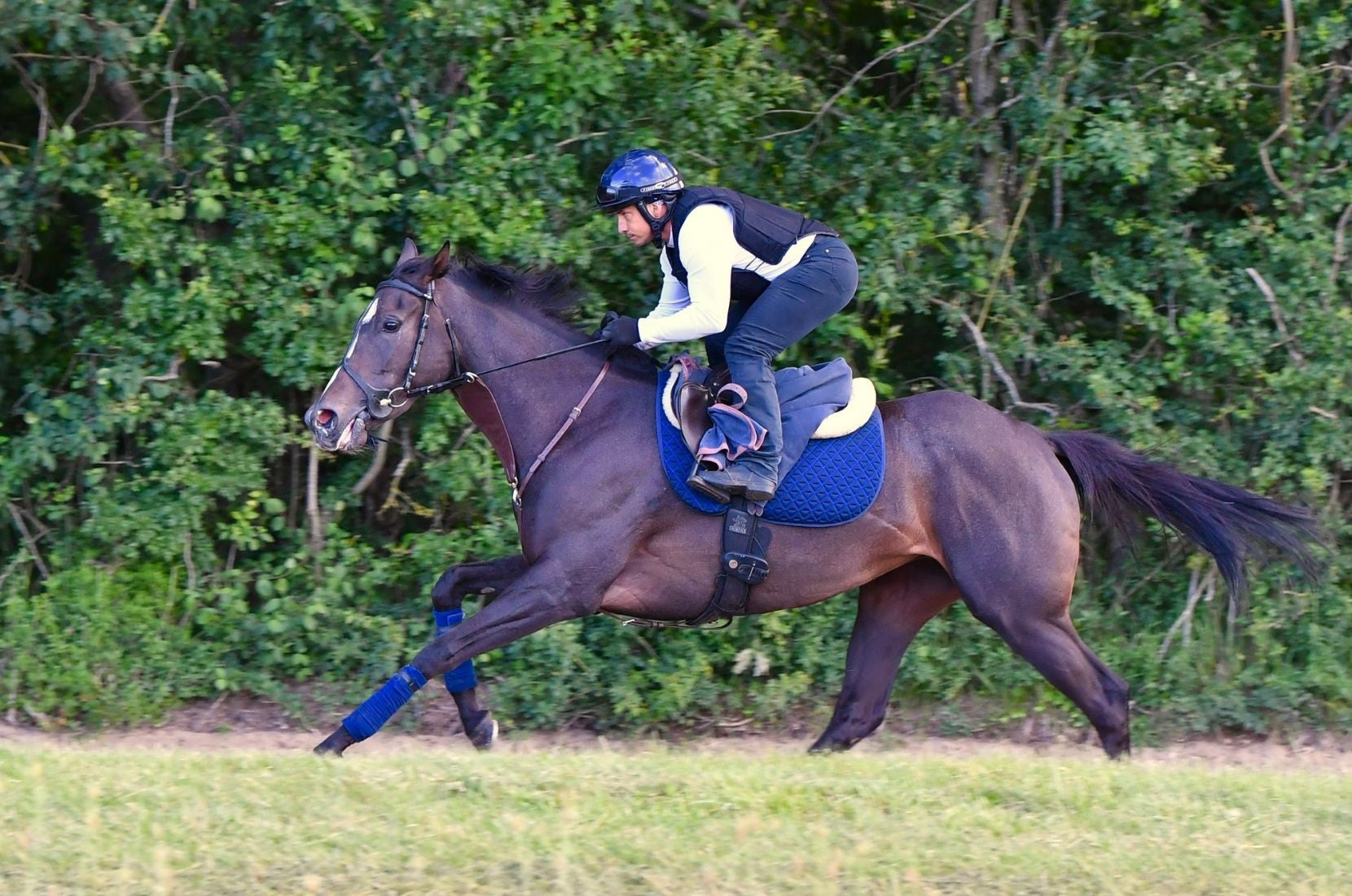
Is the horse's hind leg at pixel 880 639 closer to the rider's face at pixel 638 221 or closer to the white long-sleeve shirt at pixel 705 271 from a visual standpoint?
the white long-sleeve shirt at pixel 705 271

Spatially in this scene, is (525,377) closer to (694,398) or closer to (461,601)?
(694,398)

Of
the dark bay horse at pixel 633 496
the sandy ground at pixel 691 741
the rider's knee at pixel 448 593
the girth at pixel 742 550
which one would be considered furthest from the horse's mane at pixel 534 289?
the sandy ground at pixel 691 741

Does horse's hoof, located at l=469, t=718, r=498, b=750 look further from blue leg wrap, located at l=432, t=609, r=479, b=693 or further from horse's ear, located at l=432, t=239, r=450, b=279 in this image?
horse's ear, located at l=432, t=239, r=450, b=279

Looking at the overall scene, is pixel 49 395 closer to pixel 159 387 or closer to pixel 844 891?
pixel 159 387

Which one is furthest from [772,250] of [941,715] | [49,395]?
[49,395]

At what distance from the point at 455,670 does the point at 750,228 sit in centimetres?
222

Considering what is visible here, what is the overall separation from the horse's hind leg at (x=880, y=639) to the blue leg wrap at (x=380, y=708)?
1910 mm

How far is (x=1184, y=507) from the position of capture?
21.2 feet

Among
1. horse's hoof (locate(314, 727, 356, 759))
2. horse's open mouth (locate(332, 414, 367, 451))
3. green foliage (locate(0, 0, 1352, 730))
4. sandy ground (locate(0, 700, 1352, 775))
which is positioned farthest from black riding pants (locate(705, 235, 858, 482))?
sandy ground (locate(0, 700, 1352, 775))

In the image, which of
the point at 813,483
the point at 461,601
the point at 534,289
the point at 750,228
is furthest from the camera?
the point at 534,289

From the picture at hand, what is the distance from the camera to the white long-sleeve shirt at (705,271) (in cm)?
569

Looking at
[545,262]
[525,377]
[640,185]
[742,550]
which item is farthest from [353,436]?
[545,262]

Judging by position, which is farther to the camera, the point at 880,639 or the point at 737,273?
the point at 880,639

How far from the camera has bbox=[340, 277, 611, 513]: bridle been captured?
5.89 meters
